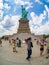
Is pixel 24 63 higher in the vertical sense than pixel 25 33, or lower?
higher

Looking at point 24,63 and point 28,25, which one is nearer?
point 24,63

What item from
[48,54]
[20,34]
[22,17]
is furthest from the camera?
[22,17]

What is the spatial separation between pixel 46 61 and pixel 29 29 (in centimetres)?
7763

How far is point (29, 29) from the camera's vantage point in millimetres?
94875

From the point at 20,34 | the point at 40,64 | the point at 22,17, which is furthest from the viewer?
the point at 22,17

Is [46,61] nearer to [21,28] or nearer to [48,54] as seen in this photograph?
[48,54]

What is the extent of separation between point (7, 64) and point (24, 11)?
83774 mm

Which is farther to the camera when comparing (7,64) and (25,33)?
(25,33)

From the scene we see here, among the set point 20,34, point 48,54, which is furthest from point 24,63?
point 20,34

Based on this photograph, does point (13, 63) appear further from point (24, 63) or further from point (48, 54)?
point (48, 54)

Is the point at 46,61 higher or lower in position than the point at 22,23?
higher

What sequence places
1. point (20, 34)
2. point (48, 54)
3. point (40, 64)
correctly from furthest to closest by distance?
point (20, 34)
point (48, 54)
point (40, 64)

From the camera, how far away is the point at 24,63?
1725 centimetres

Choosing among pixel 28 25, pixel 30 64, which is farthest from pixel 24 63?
pixel 28 25
